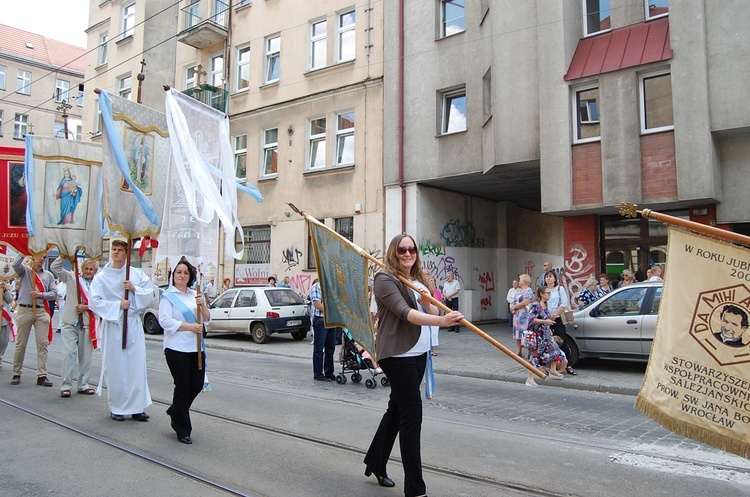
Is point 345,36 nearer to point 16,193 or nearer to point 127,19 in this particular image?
point 16,193

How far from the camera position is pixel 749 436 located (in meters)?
3.26

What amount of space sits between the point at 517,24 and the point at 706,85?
4.86m

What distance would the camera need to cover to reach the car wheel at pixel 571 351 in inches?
429

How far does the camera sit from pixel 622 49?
546 inches

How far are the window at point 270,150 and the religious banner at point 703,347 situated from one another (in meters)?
19.8

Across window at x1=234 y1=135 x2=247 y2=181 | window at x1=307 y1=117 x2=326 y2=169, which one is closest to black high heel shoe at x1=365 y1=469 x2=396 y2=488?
window at x1=307 y1=117 x2=326 y2=169

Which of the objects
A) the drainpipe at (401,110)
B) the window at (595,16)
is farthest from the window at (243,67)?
the window at (595,16)

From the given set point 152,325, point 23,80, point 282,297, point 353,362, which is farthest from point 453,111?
point 23,80

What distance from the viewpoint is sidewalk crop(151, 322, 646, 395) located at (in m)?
9.62

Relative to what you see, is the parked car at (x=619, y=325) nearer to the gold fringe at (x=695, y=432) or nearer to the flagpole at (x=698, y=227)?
the gold fringe at (x=695, y=432)

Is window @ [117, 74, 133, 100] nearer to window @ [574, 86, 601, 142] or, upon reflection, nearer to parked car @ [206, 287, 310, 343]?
parked car @ [206, 287, 310, 343]

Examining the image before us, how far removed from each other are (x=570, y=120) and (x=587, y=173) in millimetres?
1365

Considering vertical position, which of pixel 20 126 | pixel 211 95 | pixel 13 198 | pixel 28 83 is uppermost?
pixel 28 83

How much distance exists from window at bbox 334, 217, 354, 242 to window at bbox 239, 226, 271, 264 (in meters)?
3.46
